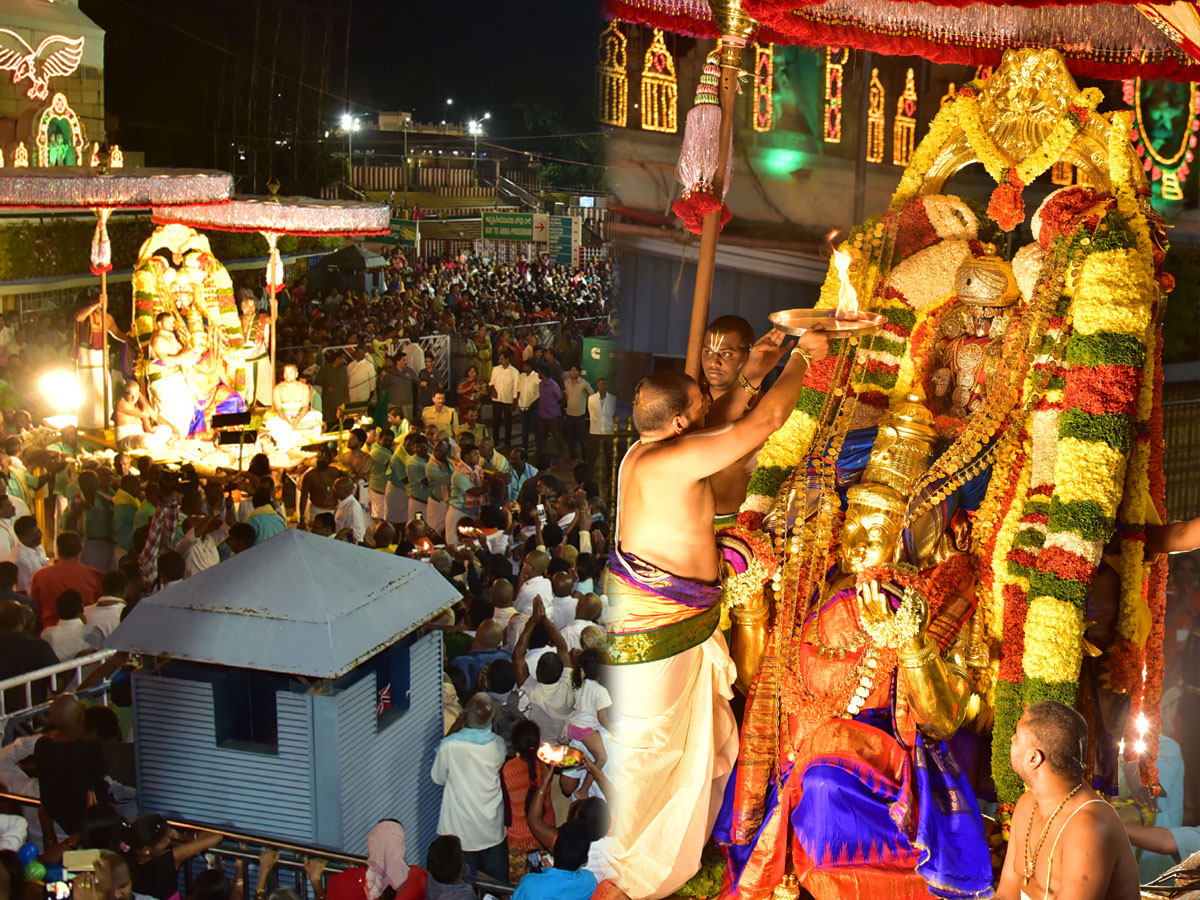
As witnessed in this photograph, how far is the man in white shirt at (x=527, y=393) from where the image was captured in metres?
10.1

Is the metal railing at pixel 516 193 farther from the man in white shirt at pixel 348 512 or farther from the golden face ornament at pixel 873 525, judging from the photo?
the golden face ornament at pixel 873 525

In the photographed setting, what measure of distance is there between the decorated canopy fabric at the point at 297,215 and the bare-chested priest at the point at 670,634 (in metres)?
9.82

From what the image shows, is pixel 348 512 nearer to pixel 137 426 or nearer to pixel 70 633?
pixel 70 633

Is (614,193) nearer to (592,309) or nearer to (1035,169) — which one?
(1035,169)

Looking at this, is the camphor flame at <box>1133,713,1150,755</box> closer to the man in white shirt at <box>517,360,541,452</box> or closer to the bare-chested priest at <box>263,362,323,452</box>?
the man in white shirt at <box>517,360,541,452</box>

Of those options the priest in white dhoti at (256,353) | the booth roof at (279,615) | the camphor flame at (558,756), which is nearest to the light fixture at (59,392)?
the priest in white dhoti at (256,353)

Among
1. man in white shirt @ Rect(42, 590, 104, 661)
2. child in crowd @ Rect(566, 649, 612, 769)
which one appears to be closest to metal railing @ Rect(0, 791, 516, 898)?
child in crowd @ Rect(566, 649, 612, 769)

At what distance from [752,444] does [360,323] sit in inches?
507

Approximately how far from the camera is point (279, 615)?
204 inches

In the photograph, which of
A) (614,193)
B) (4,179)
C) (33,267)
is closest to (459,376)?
(4,179)

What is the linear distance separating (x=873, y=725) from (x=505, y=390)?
6.66 metres

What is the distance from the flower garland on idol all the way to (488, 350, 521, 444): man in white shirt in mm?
6007

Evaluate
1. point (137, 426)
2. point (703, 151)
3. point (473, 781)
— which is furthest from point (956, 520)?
point (137, 426)

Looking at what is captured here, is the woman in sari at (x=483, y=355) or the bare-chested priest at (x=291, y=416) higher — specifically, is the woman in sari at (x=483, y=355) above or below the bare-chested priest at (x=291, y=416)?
above
